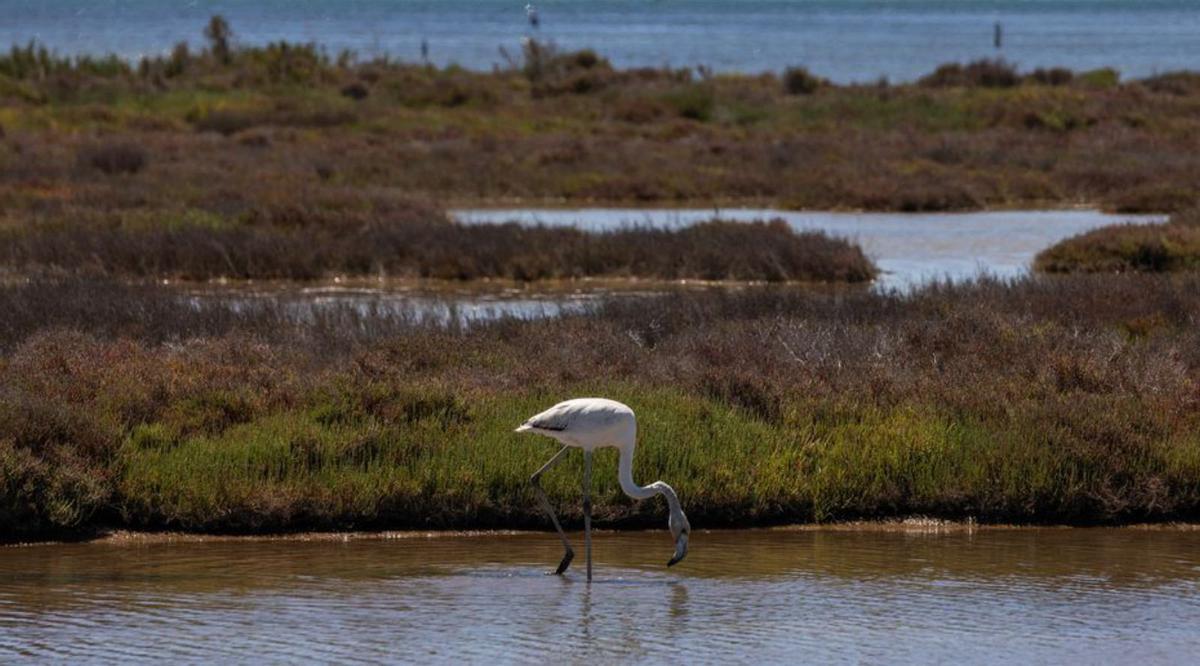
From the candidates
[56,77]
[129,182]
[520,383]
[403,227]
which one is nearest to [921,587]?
[520,383]

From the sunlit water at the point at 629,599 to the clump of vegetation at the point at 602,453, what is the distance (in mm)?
238

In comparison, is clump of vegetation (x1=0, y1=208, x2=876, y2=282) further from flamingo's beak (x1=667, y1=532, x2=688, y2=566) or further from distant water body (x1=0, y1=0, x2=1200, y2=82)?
distant water body (x1=0, y1=0, x2=1200, y2=82)

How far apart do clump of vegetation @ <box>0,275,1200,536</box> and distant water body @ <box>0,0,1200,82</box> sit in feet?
179

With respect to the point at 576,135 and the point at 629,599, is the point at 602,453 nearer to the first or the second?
the point at 629,599

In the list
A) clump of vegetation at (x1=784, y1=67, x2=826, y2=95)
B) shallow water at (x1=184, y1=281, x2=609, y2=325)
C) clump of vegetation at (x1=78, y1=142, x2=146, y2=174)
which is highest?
clump of vegetation at (x1=784, y1=67, x2=826, y2=95)

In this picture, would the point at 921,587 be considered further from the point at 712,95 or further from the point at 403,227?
the point at 712,95

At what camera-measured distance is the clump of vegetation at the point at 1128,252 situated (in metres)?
21.6

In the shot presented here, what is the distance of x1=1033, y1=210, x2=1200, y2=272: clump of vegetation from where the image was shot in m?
21.6

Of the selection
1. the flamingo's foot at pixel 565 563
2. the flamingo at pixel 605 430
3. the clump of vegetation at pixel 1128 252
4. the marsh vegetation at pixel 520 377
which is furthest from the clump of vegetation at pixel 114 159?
the flamingo at pixel 605 430

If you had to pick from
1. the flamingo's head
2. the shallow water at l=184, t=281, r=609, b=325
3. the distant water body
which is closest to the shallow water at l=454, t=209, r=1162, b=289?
the shallow water at l=184, t=281, r=609, b=325

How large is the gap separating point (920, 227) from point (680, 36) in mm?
125571

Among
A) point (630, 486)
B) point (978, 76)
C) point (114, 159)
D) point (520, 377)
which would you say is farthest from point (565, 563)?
point (978, 76)

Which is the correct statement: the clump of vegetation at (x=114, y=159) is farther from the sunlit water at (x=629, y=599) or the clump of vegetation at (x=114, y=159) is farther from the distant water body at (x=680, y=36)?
the distant water body at (x=680, y=36)

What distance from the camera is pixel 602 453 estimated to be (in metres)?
10.6
